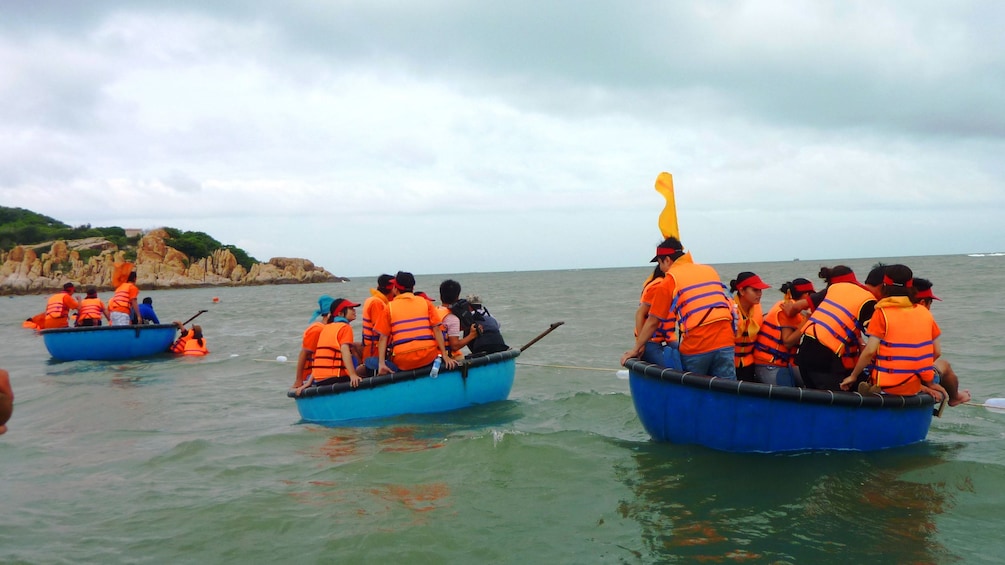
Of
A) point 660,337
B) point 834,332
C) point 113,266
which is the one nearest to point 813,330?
point 834,332

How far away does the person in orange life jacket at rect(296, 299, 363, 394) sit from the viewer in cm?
841

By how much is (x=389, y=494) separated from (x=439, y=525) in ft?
2.80

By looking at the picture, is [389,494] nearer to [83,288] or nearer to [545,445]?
[545,445]

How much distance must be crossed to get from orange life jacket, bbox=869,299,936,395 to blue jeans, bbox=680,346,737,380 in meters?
1.19

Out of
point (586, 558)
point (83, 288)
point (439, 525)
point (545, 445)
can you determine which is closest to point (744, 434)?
point (545, 445)

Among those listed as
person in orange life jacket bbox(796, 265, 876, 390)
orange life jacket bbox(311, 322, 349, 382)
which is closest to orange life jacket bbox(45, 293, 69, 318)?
orange life jacket bbox(311, 322, 349, 382)

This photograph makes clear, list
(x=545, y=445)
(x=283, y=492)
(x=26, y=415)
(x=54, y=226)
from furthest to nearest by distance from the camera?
(x=54, y=226)
(x=26, y=415)
(x=545, y=445)
(x=283, y=492)

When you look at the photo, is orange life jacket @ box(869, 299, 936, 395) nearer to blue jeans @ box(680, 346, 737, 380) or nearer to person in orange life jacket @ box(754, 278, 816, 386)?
person in orange life jacket @ box(754, 278, 816, 386)

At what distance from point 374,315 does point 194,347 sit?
9.92m

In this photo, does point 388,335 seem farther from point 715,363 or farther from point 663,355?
point 715,363

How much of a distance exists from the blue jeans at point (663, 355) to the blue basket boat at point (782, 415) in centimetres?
29

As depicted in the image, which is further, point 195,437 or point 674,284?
point 195,437

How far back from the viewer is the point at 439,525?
5168 millimetres

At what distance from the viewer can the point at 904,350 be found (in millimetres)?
6090
